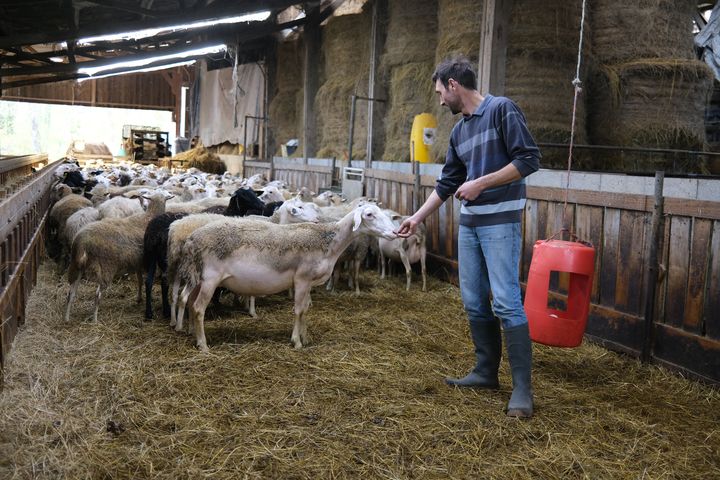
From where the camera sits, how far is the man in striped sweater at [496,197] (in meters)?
3.73

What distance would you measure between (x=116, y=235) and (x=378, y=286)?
12.1 feet

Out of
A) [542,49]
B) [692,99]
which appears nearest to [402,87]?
[542,49]

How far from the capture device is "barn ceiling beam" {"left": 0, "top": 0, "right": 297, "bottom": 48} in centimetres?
1334

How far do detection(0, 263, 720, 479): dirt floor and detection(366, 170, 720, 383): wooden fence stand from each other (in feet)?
0.76

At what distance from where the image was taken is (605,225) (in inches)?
225

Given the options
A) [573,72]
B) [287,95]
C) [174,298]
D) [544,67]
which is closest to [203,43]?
[287,95]

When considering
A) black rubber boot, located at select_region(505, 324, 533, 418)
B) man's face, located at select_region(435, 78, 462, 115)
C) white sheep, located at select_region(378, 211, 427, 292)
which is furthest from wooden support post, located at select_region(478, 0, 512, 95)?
black rubber boot, located at select_region(505, 324, 533, 418)

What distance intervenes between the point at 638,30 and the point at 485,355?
29.4 feet

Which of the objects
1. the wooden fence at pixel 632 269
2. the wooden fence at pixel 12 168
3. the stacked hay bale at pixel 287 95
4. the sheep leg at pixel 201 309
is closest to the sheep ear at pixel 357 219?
the sheep leg at pixel 201 309

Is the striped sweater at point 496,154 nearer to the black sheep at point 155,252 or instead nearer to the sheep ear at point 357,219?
the sheep ear at point 357,219

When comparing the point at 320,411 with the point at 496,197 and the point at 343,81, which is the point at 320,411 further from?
the point at 343,81

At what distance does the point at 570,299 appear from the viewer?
4438mm

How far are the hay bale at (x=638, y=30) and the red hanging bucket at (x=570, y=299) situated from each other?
26.0ft

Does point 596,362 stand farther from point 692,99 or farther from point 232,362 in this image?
point 692,99
